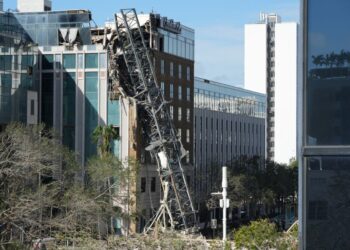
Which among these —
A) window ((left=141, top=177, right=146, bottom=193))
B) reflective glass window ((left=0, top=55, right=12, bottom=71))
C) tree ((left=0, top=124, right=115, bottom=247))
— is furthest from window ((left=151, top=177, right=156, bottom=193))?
tree ((left=0, top=124, right=115, bottom=247))

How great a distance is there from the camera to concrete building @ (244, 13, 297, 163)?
165 m

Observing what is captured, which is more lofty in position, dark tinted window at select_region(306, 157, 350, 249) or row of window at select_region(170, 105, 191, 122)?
row of window at select_region(170, 105, 191, 122)

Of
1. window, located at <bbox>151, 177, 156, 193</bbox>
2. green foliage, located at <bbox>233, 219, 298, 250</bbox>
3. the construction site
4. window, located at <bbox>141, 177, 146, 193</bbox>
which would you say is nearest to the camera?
green foliage, located at <bbox>233, 219, 298, 250</bbox>

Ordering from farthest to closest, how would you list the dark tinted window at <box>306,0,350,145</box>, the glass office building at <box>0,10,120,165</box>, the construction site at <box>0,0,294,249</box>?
the glass office building at <box>0,10,120,165</box>
the construction site at <box>0,0,294,249</box>
the dark tinted window at <box>306,0,350,145</box>

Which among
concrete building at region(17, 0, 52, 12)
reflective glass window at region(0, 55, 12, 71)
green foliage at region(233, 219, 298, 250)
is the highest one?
concrete building at region(17, 0, 52, 12)

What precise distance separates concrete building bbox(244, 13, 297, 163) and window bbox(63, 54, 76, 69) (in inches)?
3485

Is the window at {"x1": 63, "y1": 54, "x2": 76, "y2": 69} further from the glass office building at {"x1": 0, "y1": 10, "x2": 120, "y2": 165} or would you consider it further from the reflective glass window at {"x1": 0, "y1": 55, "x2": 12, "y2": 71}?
the reflective glass window at {"x1": 0, "y1": 55, "x2": 12, "y2": 71}

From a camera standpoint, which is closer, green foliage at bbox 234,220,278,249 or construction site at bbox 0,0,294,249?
green foliage at bbox 234,220,278,249

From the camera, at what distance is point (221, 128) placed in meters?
114

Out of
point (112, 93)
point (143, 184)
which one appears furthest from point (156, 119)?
point (143, 184)

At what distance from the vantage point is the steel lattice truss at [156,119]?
2980 inches

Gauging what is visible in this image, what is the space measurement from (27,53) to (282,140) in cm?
9860

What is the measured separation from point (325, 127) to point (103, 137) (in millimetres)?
69175

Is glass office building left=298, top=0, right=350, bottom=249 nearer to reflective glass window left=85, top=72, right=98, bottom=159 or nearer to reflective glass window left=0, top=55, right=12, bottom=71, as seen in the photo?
reflective glass window left=0, top=55, right=12, bottom=71
